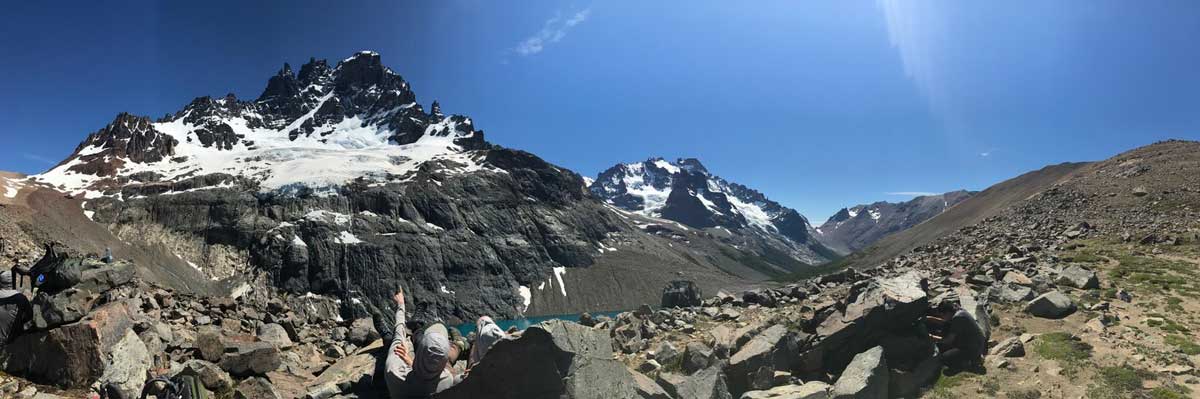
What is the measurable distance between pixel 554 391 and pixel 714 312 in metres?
15.8

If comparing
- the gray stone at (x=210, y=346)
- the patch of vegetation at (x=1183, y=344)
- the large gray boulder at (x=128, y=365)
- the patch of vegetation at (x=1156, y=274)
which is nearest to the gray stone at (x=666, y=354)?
the gray stone at (x=210, y=346)

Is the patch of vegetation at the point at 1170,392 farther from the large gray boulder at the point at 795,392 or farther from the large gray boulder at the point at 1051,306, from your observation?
the large gray boulder at the point at 795,392

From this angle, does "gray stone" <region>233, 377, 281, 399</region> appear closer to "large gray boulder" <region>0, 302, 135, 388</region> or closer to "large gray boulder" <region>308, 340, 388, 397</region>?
"large gray boulder" <region>308, 340, 388, 397</region>

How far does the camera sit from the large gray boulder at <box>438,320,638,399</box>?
770 centimetres

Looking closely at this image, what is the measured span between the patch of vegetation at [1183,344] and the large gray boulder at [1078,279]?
5941 mm

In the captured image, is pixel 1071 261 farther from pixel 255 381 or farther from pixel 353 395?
pixel 255 381

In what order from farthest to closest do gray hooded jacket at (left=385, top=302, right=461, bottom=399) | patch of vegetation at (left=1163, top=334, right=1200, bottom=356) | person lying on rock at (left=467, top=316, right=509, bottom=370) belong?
patch of vegetation at (left=1163, top=334, right=1200, bottom=356)
person lying on rock at (left=467, top=316, right=509, bottom=370)
gray hooded jacket at (left=385, top=302, right=461, bottom=399)

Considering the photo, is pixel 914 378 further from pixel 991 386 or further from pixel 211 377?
pixel 211 377

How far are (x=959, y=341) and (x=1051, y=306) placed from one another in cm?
569

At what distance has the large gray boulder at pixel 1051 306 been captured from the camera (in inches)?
A: 672

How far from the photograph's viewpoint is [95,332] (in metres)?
9.56

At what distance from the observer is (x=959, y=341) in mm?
14625

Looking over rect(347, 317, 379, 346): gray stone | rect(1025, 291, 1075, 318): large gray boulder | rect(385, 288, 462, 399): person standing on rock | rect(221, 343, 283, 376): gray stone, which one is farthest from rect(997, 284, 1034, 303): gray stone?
rect(221, 343, 283, 376): gray stone

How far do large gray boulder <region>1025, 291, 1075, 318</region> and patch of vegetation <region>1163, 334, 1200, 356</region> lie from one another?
Result: 8.20 ft
